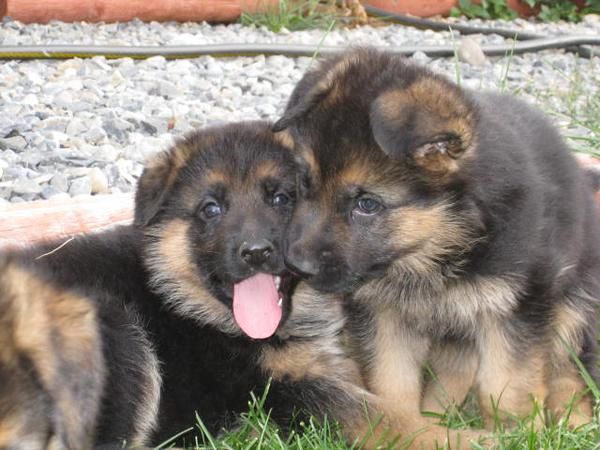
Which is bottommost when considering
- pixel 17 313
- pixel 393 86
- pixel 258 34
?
pixel 258 34

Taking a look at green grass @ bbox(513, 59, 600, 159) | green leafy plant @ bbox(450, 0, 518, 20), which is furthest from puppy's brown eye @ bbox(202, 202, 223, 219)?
green leafy plant @ bbox(450, 0, 518, 20)

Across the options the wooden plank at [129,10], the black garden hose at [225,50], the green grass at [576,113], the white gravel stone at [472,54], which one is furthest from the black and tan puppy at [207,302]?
the wooden plank at [129,10]

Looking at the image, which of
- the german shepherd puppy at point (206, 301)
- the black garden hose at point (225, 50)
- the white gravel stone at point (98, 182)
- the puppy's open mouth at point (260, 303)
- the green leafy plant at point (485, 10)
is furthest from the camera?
the green leafy plant at point (485, 10)

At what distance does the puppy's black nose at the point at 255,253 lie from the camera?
3381mm

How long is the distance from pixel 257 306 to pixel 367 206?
21.1 inches

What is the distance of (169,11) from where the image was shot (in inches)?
363

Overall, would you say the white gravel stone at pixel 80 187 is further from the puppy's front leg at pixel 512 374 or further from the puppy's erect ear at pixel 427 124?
the puppy's front leg at pixel 512 374

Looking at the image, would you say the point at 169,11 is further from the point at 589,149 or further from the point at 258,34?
the point at 589,149

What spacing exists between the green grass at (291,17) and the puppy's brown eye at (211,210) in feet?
19.6

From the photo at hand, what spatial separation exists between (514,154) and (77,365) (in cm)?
179

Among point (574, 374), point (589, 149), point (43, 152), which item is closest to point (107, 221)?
point (43, 152)

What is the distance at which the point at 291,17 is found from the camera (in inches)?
374

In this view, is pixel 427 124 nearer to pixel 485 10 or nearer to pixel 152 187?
A: pixel 152 187

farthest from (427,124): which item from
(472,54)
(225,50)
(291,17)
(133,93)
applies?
(291,17)
